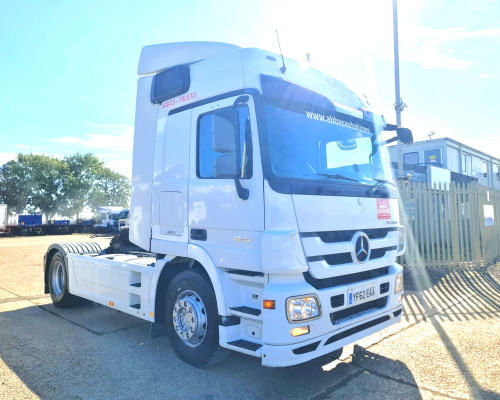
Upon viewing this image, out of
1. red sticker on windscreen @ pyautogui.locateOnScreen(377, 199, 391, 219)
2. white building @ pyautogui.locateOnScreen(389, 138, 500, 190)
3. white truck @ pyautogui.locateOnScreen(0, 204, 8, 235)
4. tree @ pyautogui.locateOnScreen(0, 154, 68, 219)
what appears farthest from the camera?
tree @ pyautogui.locateOnScreen(0, 154, 68, 219)

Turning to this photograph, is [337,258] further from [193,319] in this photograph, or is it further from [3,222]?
[3,222]

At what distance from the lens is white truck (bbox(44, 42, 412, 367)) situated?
3332 millimetres

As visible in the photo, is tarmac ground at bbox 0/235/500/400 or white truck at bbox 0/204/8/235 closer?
tarmac ground at bbox 0/235/500/400

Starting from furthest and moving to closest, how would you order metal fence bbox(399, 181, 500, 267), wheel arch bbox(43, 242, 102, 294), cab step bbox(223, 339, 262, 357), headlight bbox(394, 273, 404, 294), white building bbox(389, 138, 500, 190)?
white building bbox(389, 138, 500, 190) → metal fence bbox(399, 181, 500, 267) → wheel arch bbox(43, 242, 102, 294) → headlight bbox(394, 273, 404, 294) → cab step bbox(223, 339, 262, 357)

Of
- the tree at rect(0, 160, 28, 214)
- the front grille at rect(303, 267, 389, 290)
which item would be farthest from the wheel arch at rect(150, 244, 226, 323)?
the tree at rect(0, 160, 28, 214)

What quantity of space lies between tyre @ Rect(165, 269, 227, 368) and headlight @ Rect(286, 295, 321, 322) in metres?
0.94

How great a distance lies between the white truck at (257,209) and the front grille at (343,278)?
0.01 meters

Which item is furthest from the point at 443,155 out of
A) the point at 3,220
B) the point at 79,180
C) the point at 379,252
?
the point at 79,180

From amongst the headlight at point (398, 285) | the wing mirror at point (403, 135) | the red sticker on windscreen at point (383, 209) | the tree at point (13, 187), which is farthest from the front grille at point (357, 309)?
the tree at point (13, 187)

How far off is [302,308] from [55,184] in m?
66.7

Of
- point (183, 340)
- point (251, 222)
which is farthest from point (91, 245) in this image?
point (251, 222)

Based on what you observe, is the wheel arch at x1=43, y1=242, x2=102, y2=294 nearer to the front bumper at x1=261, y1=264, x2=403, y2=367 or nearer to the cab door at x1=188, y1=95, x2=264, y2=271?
the cab door at x1=188, y1=95, x2=264, y2=271

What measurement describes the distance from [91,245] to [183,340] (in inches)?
136

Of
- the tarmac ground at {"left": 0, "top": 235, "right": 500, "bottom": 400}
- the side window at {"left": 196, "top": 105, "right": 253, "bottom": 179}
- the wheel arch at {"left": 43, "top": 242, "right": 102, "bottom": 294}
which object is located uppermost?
the side window at {"left": 196, "top": 105, "right": 253, "bottom": 179}
